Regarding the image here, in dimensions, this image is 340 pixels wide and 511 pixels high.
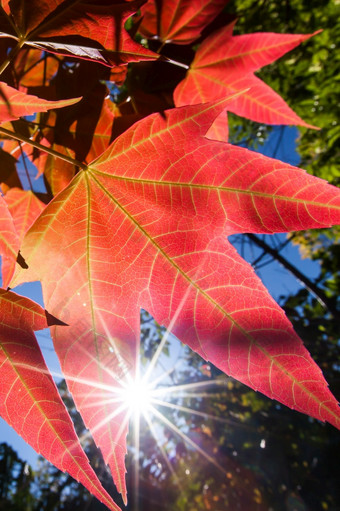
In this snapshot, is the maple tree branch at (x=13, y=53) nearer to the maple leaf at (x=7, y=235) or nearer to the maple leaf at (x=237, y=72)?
the maple leaf at (x=7, y=235)

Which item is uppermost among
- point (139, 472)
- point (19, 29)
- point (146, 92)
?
point (146, 92)

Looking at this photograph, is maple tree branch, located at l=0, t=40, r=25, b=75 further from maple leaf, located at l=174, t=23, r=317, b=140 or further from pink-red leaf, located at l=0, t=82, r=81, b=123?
maple leaf, located at l=174, t=23, r=317, b=140

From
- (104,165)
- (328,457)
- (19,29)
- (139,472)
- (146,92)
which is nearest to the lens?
(19,29)

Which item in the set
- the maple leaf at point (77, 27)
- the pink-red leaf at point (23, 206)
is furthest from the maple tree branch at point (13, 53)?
the pink-red leaf at point (23, 206)

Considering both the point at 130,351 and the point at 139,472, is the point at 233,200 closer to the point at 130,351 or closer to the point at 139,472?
the point at 130,351

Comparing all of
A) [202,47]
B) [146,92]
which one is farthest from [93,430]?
[202,47]

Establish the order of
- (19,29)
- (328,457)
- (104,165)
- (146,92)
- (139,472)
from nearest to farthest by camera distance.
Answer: (19,29) → (104,165) → (146,92) → (328,457) → (139,472)
